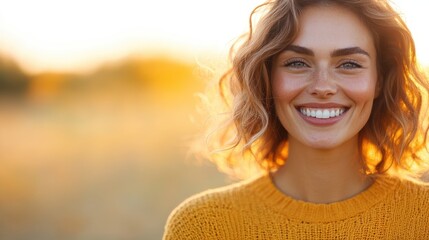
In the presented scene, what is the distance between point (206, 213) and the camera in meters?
3.01

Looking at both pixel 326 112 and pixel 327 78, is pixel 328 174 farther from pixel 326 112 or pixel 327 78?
pixel 327 78

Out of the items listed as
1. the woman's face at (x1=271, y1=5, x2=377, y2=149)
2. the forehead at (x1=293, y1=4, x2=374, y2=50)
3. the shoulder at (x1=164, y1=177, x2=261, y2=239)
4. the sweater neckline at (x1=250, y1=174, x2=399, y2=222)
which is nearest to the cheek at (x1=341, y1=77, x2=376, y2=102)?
the woman's face at (x1=271, y1=5, x2=377, y2=149)

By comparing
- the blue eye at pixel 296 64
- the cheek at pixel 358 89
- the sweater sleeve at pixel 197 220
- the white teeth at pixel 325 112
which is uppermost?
the blue eye at pixel 296 64

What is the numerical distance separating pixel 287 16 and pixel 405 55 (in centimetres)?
45

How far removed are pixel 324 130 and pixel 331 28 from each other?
1.12 ft

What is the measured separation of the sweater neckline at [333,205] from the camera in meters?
2.91

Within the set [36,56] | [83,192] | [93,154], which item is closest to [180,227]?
[83,192]

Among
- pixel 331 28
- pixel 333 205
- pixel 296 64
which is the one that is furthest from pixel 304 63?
pixel 333 205

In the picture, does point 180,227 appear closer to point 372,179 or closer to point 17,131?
point 372,179

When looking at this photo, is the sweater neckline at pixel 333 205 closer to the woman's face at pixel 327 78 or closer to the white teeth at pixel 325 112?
the woman's face at pixel 327 78

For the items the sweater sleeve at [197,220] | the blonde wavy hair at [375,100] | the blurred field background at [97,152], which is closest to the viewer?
the blonde wavy hair at [375,100]

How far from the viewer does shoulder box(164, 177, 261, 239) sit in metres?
2.99

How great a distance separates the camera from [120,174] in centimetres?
753

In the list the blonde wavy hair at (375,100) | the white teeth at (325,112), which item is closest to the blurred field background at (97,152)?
the blonde wavy hair at (375,100)
